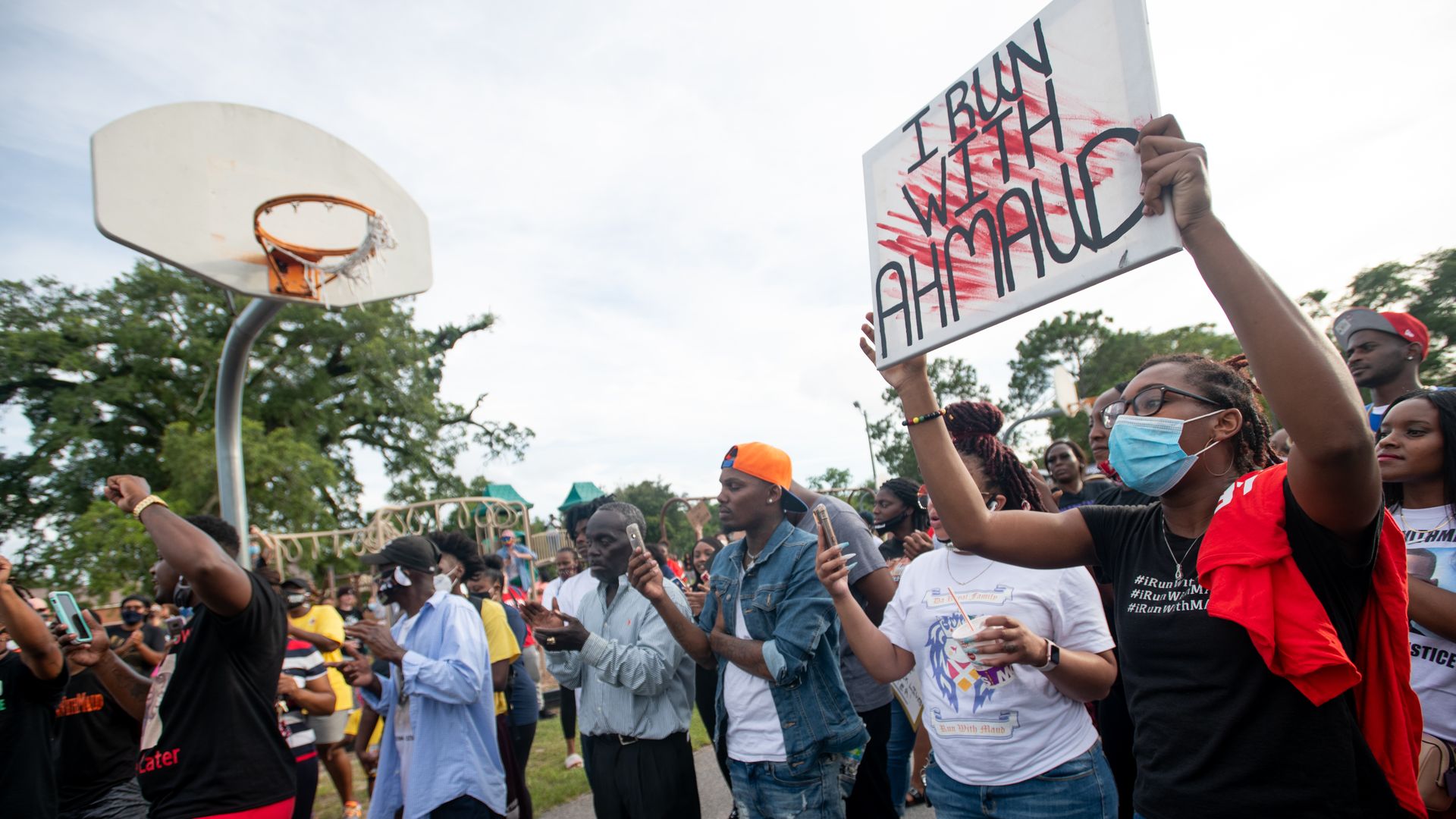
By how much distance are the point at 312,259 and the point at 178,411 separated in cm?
2135

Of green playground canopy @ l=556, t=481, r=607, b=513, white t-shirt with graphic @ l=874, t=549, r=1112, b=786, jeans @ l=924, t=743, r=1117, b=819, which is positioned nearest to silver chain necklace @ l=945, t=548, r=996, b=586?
white t-shirt with graphic @ l=874, t=549, r=1112, b=786

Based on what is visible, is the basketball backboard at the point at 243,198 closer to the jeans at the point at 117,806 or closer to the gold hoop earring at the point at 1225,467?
the jeans at the point at 117,806

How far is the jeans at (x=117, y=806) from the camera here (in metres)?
4.20

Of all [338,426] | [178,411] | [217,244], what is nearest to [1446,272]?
[217,244]

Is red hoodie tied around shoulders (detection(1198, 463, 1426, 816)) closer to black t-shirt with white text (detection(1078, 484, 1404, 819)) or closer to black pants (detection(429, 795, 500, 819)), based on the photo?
black t-shirt with white text (detection(1078, 484, 1404, 819))

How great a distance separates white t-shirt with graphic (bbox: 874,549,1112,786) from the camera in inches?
97.9

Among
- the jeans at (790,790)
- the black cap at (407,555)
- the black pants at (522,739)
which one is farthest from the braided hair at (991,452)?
the black pants at (522,739)

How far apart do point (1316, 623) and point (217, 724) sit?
366 centimetres

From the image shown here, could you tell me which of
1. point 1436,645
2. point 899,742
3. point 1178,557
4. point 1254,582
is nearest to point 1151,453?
point 1178,557

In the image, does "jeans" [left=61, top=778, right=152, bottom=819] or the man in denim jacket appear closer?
the man in denim jacket

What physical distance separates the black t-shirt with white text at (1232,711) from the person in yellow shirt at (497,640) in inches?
121

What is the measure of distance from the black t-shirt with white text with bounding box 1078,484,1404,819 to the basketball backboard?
24.4 feet

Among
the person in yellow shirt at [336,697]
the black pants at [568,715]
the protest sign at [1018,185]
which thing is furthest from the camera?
the black pants at [568,715]

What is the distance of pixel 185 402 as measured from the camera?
976 inches
